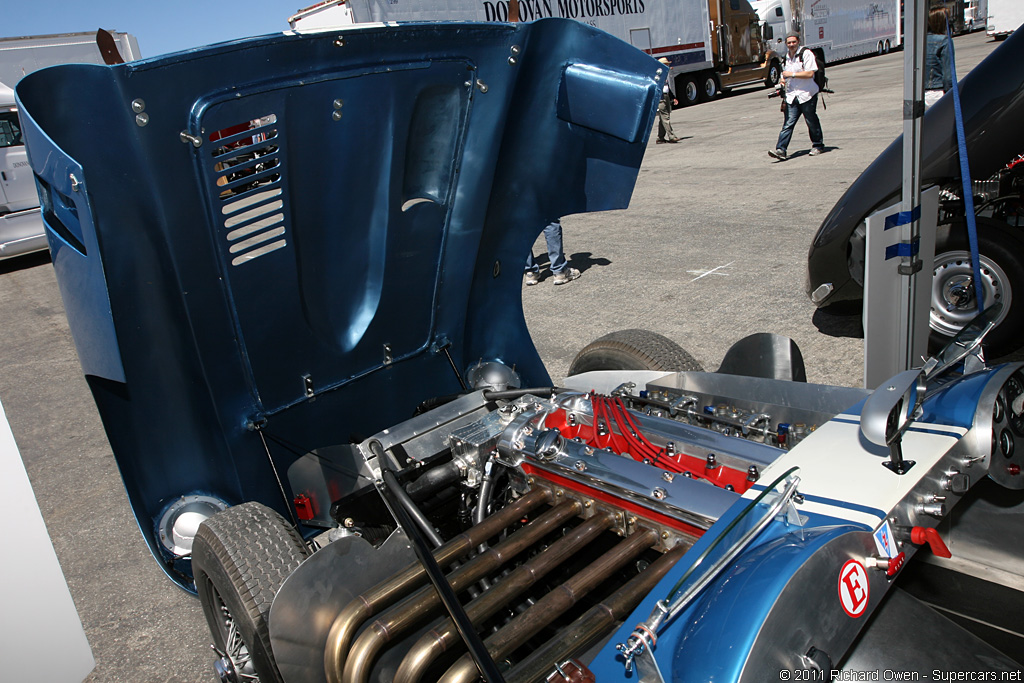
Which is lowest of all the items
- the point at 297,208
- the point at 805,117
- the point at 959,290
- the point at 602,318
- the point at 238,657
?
the point at 602,318

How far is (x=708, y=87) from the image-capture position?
21.7 meters

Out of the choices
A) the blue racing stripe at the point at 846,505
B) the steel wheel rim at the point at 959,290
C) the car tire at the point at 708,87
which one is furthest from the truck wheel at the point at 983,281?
the car tire at the point at 708,87

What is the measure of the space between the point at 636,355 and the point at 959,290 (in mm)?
2093

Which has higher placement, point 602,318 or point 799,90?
point 799,90

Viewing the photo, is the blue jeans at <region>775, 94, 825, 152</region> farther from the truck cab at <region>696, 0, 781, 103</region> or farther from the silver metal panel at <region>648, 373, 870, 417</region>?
the truck cab at <region>696, 0, 781, 103</region>

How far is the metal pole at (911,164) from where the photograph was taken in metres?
2.53

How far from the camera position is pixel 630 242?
25.0 feet

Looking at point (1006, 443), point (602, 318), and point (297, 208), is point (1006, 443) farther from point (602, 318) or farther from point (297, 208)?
point (602, 318)

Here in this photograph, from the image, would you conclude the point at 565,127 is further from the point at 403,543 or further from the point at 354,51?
the point at 403,543

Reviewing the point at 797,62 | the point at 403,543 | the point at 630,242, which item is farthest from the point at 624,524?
the point at 797,62

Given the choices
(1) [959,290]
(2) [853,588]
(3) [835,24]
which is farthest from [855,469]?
(3) [835,24]

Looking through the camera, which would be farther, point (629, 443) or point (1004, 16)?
point (1004, 16)

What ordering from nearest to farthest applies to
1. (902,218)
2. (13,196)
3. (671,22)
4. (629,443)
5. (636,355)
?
(629,443), (902,218), (636,355), (13,196), (671,22)

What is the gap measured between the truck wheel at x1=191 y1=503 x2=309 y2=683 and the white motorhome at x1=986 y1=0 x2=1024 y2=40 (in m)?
18.5
